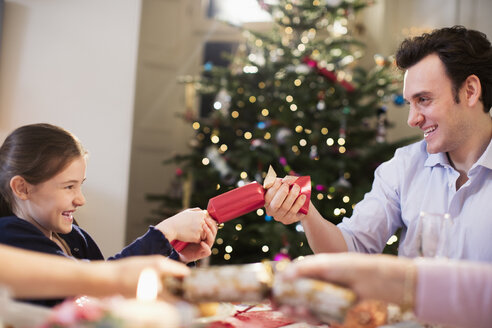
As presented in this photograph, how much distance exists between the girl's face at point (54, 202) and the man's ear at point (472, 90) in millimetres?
1264

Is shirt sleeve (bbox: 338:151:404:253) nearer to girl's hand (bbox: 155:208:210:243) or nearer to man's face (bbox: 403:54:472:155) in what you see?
man's face (bbox: 403:54:472:155)

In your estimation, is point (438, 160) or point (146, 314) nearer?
point (146, 314)

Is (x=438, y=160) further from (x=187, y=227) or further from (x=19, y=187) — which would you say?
(x=19, y=187)

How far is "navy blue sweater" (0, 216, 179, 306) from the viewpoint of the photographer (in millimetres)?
1189

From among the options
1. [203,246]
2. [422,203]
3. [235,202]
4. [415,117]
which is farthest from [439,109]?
[203,246]

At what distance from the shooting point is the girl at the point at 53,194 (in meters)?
1.40

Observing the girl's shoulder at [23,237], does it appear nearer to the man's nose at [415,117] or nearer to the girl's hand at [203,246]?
the girl's hand at [203,246]

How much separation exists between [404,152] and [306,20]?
191 centimetres

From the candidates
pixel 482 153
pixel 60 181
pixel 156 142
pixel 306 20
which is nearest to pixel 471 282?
pixel 482 153

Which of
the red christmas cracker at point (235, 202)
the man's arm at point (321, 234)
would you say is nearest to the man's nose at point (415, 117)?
the man's arm at point (321, 234)

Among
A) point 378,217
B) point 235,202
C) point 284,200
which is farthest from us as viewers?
point 378,217

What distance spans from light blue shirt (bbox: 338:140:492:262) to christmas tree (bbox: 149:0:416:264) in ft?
3.93

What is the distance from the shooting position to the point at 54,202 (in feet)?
4.64

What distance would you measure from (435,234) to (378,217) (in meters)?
0.79
